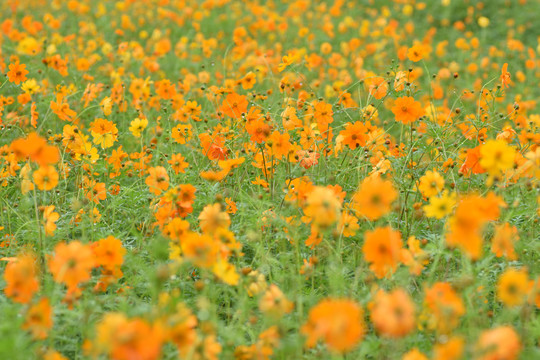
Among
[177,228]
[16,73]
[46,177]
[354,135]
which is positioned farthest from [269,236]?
[16,73]

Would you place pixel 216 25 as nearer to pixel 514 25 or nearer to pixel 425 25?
pixel 425 25

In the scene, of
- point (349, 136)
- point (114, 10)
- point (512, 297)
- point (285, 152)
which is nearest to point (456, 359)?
point (512, 297)

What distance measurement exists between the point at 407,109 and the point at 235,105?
0.82m

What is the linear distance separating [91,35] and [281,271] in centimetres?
460

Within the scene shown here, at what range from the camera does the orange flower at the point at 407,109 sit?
2.54m

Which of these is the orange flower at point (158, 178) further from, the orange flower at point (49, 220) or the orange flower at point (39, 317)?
the orange flower at point (39, 317)

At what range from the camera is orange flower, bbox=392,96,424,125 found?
8.34 ft

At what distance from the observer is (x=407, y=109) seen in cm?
257

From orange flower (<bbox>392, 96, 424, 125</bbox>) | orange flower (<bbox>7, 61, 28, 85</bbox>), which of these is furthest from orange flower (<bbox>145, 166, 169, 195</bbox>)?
orange flower (<bbox>7, 61, 28, 85</bbox>)

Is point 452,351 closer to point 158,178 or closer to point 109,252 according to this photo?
point 109,252

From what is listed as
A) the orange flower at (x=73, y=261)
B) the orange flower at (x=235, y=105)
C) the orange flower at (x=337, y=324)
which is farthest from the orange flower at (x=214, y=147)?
the orange flower at (x=337, y=324)

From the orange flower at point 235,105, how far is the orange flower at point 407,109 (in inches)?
27.8

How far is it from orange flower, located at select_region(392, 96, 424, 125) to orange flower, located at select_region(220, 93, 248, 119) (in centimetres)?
70

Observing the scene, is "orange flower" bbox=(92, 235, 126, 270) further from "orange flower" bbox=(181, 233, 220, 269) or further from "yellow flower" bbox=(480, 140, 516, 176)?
"yellow flower" bbox=(480, 140, 516, 176)
